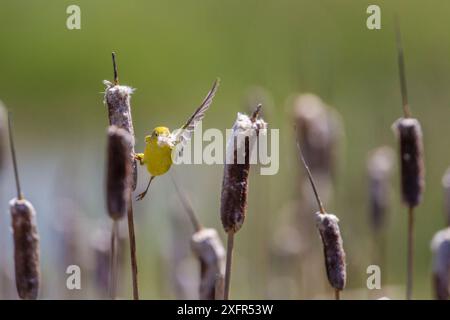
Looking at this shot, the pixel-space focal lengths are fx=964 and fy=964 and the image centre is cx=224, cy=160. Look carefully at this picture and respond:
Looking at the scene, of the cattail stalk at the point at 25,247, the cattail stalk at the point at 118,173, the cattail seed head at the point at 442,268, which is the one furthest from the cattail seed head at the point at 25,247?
the cattail seed head at the point at 442,268

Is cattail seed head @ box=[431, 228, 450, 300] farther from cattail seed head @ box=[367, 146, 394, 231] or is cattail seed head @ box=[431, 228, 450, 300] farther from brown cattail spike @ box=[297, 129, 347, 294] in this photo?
cattail seed head @ box=[367, 146, 394, 231]

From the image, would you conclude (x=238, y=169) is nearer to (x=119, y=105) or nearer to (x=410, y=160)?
(x=119, y=105)

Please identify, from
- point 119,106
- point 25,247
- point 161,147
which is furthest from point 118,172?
point 25,247

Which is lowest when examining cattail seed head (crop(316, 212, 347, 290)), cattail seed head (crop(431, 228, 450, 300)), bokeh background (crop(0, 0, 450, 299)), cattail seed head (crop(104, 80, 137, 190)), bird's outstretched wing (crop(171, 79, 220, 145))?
cattail seed head (crop(431, 228, 450, 300))

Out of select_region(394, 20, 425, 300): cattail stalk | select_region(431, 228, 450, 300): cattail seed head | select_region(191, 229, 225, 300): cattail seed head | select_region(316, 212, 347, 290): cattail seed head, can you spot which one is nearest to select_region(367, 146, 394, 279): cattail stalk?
select_region(431, 228, 450, 300): cattail seed head

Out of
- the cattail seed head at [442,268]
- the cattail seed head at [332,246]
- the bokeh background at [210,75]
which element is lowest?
the cattail seed head at [442,268]

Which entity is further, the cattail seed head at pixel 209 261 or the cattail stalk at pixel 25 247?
the cattail seed head at pixel 209 261

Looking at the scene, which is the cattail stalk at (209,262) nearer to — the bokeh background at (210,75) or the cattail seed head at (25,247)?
the cattail seed head at (25,247)
